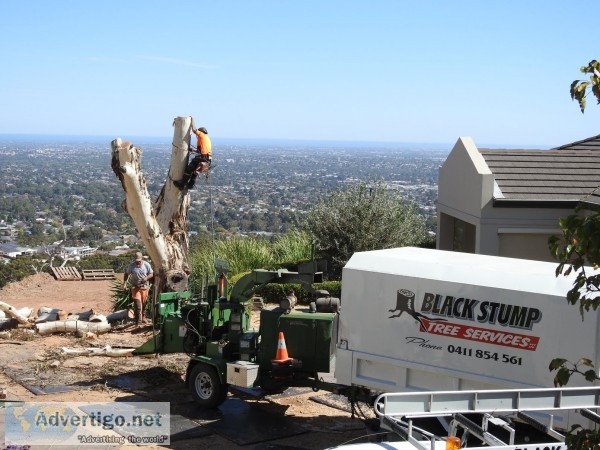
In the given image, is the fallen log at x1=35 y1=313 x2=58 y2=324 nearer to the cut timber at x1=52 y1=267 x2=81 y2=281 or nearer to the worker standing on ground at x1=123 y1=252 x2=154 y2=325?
the worker standing on ground at x1=123 y1=252 x2=154 y2=325

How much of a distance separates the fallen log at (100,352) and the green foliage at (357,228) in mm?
10316

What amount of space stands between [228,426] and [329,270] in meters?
13.8

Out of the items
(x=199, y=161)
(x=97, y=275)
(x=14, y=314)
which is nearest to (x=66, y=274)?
(x=97, y=275)

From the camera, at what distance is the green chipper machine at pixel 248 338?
1138 cm

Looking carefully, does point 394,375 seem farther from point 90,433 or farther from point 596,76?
point 596,76

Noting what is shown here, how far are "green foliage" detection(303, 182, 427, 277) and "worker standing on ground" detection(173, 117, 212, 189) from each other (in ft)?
25.0

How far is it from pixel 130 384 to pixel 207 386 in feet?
5.92

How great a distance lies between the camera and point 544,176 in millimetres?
18156

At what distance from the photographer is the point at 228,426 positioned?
11.2 meters

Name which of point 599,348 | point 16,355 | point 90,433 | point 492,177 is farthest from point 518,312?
point 16,355

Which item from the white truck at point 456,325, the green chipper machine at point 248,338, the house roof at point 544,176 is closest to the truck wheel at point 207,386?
the green chipper machine at point 248,338

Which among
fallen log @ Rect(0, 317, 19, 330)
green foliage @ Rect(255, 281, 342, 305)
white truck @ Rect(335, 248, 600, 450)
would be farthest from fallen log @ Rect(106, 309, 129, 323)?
white truck @ Rect(335, 248, 600, 450)

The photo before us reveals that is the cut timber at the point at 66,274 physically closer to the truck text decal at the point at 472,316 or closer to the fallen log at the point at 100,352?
the fallen log at the point at 100,352

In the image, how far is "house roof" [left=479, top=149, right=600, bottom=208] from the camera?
1714 centimetres
